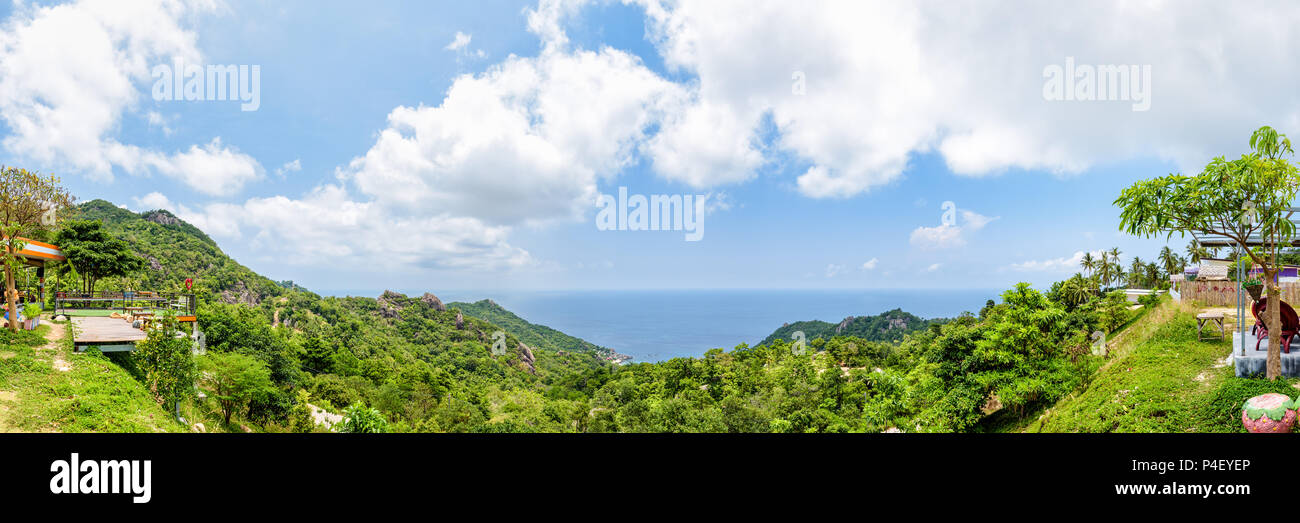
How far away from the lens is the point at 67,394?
6895 mm

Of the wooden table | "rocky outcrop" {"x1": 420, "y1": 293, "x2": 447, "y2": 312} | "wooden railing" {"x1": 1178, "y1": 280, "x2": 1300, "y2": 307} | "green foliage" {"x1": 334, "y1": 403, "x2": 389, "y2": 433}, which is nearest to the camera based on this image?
"green foliage" {"x1": 334, "y1": 403, "x2": 389, "y2": 433}

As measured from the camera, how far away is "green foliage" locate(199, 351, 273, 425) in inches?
357

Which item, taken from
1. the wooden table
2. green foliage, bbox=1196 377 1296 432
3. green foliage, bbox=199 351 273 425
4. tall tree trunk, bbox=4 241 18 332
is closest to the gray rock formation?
the wooden table

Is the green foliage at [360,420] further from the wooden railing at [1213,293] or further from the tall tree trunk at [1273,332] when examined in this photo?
the wooden railing at [1213,293]

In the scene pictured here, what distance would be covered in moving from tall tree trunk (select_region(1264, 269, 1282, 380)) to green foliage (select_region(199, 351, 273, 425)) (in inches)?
654

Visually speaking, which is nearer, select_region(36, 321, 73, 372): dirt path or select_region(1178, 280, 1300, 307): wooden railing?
select_region(36, 321, 73, 372): dirt path

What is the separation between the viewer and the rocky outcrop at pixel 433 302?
40062 mm

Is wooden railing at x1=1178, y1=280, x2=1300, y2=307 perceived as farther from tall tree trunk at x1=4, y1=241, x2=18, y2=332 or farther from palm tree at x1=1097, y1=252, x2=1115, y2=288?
palm tree at x1=1097, y1=252, x2=1115, y2=288

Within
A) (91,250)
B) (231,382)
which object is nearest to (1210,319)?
(231,382)

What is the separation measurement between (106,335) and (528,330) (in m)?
44.9
